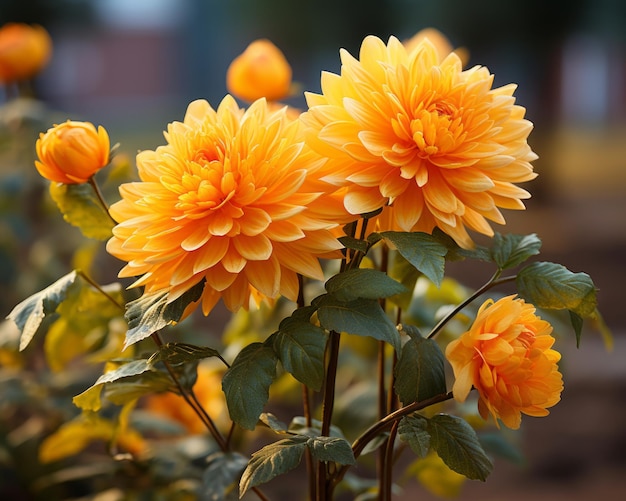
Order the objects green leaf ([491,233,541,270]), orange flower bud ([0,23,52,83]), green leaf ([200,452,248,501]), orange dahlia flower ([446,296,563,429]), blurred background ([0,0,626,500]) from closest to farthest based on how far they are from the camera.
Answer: orange dahlia flower ([446,296,563,429]) < green leaf ([491,233,541,270]) < green leaf ([200,452,248,501]) < orange flower bud ([0,23,52,83]) < blurred background ([0,0,626,500])

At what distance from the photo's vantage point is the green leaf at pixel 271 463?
1.88 ft

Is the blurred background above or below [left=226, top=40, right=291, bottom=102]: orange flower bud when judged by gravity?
below

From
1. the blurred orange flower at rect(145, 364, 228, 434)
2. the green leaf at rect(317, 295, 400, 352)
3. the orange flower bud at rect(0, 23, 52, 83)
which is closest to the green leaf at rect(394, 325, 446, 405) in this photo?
the green leaf at rect(317, 295, 400, 352)

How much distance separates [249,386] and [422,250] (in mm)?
151

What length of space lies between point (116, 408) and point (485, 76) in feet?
2.14

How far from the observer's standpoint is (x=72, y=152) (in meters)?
0.64

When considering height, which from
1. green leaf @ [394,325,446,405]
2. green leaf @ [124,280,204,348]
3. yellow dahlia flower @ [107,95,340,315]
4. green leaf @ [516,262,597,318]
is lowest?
green leaf @ [394,325,446,405]

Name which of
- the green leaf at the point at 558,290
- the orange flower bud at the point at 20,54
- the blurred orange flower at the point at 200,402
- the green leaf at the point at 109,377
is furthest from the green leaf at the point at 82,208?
the orange flower bud at the point at 20,54

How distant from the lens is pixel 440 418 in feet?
2.03

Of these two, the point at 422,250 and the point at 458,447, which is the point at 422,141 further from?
the point at 458,447

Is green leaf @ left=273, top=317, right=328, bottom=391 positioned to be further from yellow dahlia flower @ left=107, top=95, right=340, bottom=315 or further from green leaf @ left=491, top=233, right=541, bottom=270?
green leaf @ left=491, top=233, right=541, bottom=270

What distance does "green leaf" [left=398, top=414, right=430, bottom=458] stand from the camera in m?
0.59

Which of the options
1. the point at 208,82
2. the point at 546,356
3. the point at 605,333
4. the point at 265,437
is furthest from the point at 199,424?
the point at 208,82

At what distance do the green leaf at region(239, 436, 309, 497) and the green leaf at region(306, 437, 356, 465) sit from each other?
0.04 feet
